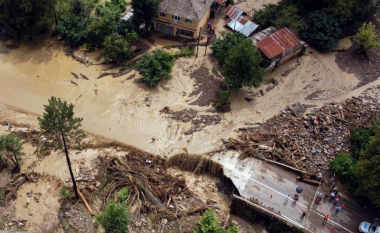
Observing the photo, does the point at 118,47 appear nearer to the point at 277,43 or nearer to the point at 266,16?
the point at 277,43

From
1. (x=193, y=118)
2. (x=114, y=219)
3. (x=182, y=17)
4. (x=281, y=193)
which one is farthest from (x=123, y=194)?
(x=182, y=17)

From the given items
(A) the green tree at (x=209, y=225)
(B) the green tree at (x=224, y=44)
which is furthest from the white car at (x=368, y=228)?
(B) the green tree at (x=224, y=44)

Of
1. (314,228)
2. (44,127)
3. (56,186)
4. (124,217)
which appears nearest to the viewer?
(44,127)

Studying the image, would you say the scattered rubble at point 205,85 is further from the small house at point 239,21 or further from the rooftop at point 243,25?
the small house at point 239,21

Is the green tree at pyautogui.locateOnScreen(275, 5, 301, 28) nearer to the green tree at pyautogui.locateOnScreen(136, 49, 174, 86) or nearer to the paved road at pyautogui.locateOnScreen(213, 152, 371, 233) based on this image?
the green tree at pyautogui.locateOnScreen(136, 49, 174, 86)

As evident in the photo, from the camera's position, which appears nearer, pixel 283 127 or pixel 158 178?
pixel 158 178

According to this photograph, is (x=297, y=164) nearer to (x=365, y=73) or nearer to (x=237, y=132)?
(x=237, y=132)

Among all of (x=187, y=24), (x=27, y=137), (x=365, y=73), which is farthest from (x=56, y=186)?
(x=365, y=73)
